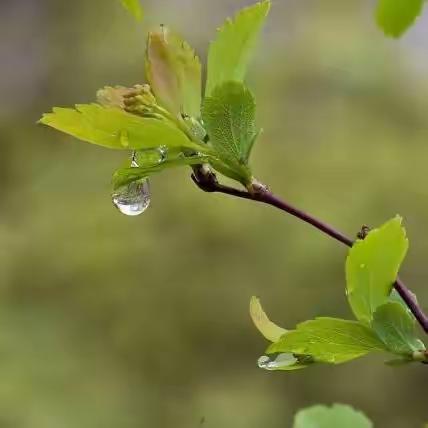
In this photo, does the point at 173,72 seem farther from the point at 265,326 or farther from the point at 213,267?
the point at 213,267

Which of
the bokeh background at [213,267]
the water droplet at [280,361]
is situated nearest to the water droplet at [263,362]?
the water droplet at [280,361]

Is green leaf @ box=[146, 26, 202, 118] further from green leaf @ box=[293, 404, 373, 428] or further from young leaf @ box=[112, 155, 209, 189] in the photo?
green leaf @ box=[293, 404, 373, 428]

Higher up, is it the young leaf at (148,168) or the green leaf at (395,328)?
the young leaf at (148,168)

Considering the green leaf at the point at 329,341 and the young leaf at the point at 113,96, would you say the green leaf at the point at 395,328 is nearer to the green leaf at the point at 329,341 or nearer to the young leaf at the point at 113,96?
the green leaf at the point at 329,341

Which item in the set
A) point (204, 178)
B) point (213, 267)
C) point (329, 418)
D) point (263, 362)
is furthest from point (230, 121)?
point (213, 267)

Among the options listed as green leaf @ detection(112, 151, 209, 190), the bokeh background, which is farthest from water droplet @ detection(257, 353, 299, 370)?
the bokeh background
